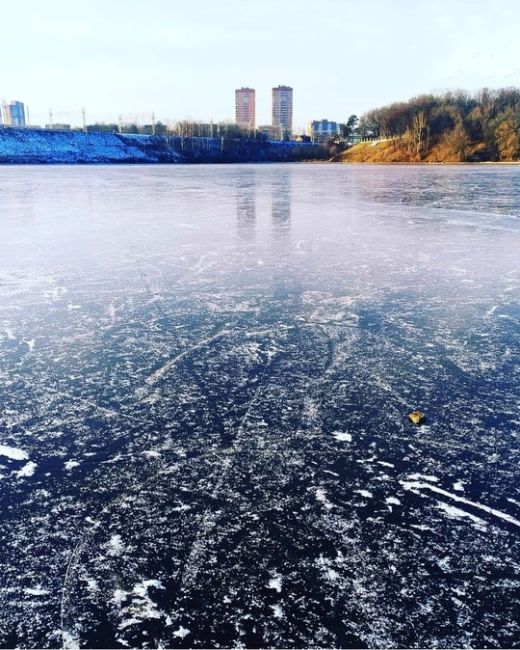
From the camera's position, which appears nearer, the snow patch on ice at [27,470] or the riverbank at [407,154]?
the snow patch on ice at [27,470]

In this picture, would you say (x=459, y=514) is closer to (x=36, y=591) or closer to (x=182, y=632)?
(x=182, y=632)

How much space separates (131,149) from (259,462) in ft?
252

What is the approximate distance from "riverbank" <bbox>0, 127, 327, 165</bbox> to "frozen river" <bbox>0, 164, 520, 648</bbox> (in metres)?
56.7

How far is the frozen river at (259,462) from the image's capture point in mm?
1488

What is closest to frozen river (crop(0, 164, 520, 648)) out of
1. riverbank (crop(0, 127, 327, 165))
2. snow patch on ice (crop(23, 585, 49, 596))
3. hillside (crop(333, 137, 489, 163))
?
snow patch on ice (crop(23, 585, 49, 596))

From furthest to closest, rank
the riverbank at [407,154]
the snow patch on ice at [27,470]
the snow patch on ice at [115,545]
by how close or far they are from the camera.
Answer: the riverbank at [407,154] < the snow patch on ice at [27,470] < the snow patch on ice at [115,545]

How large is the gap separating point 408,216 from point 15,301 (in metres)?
7.96

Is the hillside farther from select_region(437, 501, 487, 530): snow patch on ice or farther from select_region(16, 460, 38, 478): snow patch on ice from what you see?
select_region(16, 460, 38, 478): snow patch on ice

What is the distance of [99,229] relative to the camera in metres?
8.63

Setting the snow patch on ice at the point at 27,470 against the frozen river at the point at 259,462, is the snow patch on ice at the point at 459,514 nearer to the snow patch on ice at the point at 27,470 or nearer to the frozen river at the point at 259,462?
the frozen river at the point at 259,462

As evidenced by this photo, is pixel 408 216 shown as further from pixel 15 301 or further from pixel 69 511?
pixel 69 511

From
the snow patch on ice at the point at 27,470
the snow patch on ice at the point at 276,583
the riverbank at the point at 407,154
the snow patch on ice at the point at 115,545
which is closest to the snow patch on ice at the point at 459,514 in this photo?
the snow patch on ice at the point at 276,583

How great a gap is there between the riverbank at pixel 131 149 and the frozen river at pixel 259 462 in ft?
186

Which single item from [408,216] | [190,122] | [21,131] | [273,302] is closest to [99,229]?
[273,302]
